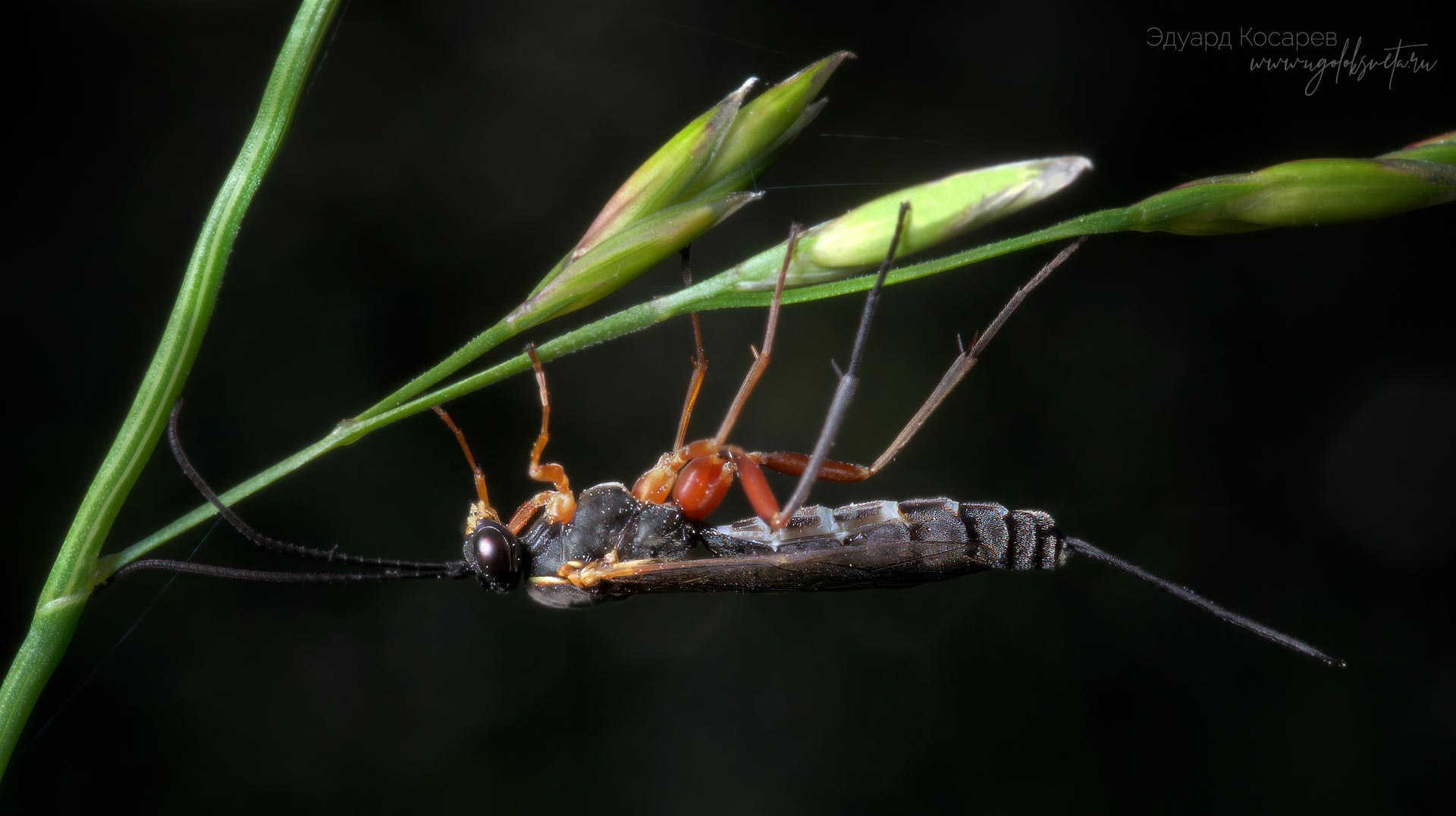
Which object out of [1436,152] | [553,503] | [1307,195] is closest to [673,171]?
[1307,195]

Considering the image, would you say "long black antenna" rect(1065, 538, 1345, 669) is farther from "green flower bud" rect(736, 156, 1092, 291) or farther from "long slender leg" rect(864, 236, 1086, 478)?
"green flower bud" rect(736, 156, 1092, 291)

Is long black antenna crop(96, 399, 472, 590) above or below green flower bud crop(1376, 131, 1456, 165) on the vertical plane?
below

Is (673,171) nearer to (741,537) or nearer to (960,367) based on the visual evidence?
(960,367)

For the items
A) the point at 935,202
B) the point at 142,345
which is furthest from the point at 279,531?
the point at 935,202

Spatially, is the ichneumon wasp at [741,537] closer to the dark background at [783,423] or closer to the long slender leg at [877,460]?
the long slender leg at [877,460]

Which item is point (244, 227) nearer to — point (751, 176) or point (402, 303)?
point (402, 303)

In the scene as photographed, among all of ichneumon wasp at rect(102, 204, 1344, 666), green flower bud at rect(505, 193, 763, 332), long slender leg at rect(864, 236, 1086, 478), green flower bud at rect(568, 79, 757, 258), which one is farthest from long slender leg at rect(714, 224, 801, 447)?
long slender leg at rect(864, 236, 1086, 478)
